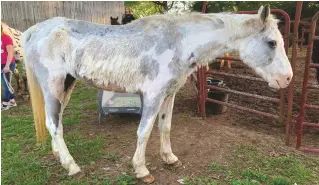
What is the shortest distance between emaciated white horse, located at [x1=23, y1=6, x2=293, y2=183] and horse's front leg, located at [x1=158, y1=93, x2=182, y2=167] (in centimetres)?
34

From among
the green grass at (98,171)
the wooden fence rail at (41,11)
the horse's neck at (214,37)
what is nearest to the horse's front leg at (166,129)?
the green grass at (98,171)

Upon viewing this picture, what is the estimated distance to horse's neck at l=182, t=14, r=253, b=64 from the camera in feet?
9.75

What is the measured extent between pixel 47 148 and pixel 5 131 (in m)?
1.14

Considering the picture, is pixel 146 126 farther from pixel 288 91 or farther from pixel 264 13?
pixel 288 91

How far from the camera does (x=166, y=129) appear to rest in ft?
11.4

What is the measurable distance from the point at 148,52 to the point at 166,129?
0.95 m

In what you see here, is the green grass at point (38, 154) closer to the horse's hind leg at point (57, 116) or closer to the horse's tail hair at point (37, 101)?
the horse's hind leg at point (57, 116)

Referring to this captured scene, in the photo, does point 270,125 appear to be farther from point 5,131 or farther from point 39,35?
point 5,131

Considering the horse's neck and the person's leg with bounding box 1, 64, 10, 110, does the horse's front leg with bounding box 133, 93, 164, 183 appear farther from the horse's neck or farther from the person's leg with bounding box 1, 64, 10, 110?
the person's leg with bounding box 1, 64, 10, 110

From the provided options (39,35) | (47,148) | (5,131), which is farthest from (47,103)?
(5,131)

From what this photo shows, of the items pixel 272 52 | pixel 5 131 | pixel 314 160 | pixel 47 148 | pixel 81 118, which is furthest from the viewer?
pixel 81 118

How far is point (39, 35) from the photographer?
3.32 m

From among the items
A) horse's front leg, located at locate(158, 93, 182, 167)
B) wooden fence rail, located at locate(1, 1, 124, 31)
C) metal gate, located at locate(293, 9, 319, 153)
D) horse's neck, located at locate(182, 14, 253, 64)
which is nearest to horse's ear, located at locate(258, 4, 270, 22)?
horse's neck, located at locate(182, 14, 253, 64)

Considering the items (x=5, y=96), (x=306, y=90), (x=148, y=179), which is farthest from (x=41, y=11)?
(x=306, y=90)
